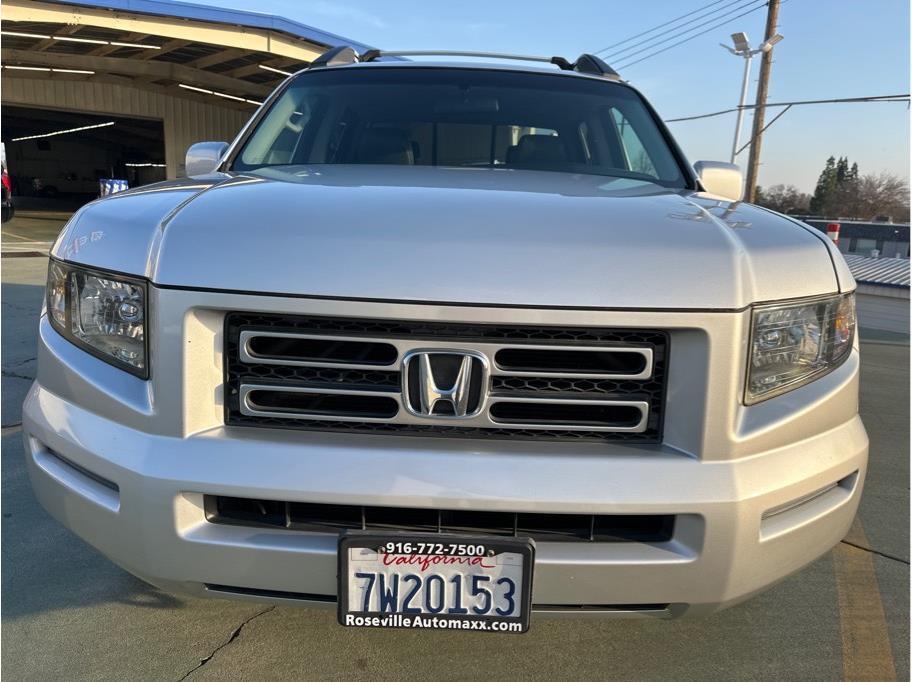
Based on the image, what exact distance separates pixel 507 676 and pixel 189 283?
4.73ft

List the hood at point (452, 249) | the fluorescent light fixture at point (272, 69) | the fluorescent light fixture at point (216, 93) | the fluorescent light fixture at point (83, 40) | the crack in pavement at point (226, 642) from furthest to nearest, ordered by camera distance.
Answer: the fluorescent light fixture at point (216, 93)
the fluorescent light fixture at point (272, 69)
the fluorescent light fixture at point (83, 40)
the crack in pavement at point (226, 642)
the hood at point (452, 249)

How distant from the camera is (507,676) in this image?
2.05 meters

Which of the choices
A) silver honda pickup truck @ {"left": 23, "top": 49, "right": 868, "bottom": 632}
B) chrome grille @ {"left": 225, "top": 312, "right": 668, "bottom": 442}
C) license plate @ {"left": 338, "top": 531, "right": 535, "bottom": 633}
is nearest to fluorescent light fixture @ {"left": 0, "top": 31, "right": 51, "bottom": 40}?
silver honda pickup truck @ {"left": 23, "top": 49, "right": 868, "bottom": 632}

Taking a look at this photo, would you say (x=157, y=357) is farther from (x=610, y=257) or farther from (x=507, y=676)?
(x=507, y=676)

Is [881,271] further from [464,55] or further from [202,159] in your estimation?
[202,159]

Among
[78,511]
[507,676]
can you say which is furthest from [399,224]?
[507,676]

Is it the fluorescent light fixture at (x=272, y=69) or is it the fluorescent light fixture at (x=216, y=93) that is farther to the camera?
the fluorescent light fixture at (x=216, y=93)

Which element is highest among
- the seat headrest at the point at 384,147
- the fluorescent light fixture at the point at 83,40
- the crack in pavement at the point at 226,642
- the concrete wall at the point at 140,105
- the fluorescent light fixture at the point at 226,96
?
the fluorescent light fixture at the point at 83,40

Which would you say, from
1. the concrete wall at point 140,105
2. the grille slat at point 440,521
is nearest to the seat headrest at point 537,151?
the grille slat at point 440,521

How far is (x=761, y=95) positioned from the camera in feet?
61.3

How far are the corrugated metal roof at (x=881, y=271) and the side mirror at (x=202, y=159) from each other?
35.3ft

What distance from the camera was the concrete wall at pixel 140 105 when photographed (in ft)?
83.1

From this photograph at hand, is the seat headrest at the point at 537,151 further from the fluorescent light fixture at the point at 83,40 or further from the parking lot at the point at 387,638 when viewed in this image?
the fluorescent light fixture at the point at 83,40

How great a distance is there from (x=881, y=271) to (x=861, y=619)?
12.3m
